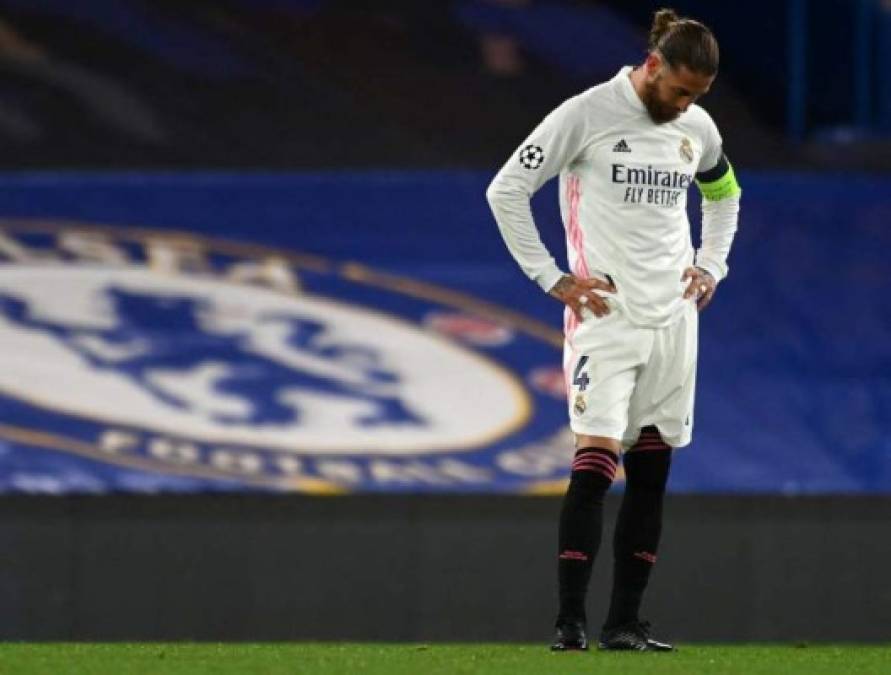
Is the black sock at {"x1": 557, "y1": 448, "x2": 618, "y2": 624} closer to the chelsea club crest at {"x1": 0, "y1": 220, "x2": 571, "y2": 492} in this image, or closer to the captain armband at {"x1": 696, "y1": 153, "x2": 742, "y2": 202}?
the captain armband at {"x1": 696, "y1": 153, "x2": 742, "y2": 202}

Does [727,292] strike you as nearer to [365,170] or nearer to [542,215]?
[542,215]

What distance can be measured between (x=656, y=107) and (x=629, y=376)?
2.11 feet

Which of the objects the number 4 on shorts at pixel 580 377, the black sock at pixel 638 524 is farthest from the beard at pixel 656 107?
the black sock at pixel 638 524

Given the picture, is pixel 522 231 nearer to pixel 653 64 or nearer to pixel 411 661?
pixel 653 64

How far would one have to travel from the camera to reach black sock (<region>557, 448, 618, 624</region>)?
6.38m

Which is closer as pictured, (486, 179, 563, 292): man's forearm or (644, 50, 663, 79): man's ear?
(644, 50, 663, 79): man's ear

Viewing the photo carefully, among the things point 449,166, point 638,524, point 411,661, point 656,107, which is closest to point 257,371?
point 449,166

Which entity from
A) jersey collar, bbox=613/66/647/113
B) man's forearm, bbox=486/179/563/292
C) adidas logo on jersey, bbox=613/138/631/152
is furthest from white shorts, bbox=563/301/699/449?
jersey collar, bbox=613/66/647/113

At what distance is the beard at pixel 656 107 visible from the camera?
6422 mm

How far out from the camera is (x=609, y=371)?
643cm

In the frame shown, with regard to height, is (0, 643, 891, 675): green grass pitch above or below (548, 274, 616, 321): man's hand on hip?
below

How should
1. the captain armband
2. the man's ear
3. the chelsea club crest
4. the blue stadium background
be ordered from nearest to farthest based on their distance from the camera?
1. the man's ear
2. the captain armband
3. the chelsea club crest
4. the blue stadium background

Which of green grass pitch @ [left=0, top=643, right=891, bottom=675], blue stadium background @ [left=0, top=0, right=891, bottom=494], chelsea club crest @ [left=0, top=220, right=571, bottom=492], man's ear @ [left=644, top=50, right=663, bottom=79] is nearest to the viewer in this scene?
green grass pitch @ [left=0, top=643, right=891, bottom=675]

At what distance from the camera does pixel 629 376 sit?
6461mm
